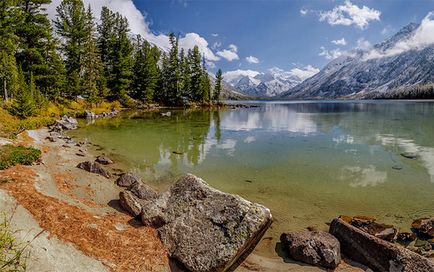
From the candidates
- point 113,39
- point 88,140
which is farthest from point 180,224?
point 113,39

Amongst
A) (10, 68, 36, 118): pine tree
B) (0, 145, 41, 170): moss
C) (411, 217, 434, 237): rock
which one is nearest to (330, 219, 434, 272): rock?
(411, 217, 434, 237): rock

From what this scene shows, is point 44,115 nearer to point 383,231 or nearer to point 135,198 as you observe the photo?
point 135,198

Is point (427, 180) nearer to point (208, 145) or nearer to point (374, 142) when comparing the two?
point (374, 142)

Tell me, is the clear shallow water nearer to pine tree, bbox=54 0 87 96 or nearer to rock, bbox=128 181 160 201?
rock, bbox=128 181 160 201

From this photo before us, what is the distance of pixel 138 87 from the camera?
9988 centimetres

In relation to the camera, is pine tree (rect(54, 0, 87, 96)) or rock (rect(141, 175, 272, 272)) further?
pine tree (rect(54, 0, 87, 96))

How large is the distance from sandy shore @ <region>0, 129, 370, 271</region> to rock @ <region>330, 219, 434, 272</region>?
620 mm

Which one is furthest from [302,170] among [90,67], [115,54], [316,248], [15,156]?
[115,54]

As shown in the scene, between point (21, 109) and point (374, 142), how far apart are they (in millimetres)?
45110

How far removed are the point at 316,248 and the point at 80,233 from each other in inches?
319

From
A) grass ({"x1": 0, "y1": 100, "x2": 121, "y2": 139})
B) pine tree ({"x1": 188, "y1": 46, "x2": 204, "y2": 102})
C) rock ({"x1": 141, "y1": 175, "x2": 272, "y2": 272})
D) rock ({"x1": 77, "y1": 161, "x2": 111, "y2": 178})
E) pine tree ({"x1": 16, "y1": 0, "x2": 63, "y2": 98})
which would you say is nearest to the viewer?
rock ({"x1": 141, "y1": 175, "x2": 272, "y2": 272})

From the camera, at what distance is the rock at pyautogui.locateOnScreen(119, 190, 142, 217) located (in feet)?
40.3

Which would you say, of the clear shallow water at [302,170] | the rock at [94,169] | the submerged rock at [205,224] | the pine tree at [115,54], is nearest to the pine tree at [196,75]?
the pine tree at [115,54]

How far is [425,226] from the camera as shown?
38.7ft
